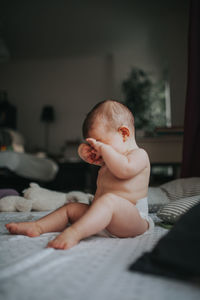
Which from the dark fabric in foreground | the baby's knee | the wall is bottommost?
the dark fabric in foreground

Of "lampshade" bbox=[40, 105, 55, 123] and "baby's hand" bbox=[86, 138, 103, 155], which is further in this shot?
"lampshade" bbox=[40, 105, 55, 123]

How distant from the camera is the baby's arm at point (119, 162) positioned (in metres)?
0.71

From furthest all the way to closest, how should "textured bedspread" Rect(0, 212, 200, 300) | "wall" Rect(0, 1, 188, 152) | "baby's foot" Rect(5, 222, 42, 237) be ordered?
"wall" Rect(0, 1, 188, 152) < "baby's foot" Rect(5, 222, 42, 237) < "textured bedspread" Rect(0, 212, 200, 300)

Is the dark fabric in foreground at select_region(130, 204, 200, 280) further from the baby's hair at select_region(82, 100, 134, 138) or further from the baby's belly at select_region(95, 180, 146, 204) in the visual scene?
the baby's hair at select_region(82, 100, 134, 138)

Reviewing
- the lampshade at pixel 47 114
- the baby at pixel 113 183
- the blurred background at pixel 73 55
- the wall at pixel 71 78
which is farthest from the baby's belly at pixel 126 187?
the lampshade at pixel 47 114

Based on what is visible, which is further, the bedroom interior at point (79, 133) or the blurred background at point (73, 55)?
the blurred background at point (73, 55)

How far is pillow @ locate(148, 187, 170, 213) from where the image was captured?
46.0 inches

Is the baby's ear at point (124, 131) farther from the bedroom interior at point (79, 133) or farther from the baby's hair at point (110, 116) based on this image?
the bedroom interior at point (79, 133)

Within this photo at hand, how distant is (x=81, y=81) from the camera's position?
210 inches

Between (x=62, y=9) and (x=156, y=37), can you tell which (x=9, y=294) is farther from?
(x=156, y=37)

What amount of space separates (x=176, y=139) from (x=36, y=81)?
14.1 feet

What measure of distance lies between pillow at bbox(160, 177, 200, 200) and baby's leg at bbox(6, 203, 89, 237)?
0.65m

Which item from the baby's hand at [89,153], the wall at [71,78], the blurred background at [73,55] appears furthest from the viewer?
the wall at [71,78]

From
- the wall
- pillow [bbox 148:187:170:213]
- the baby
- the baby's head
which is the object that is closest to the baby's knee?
the baby
